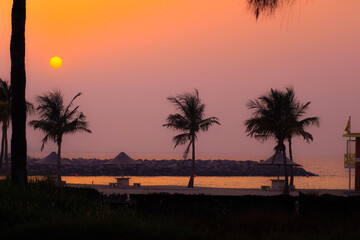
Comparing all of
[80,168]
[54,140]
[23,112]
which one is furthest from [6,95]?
[80,168]

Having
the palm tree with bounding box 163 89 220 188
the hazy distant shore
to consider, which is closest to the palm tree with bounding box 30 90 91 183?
the palm tree with bounding box 163 89 220 188

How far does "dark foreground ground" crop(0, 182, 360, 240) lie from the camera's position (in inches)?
505

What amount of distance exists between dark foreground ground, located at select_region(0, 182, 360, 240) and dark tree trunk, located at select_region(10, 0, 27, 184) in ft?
4.48

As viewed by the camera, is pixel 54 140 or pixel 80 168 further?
pixel 80 168

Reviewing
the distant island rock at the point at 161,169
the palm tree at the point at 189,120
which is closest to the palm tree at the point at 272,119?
the palm tree at the point at 189,120

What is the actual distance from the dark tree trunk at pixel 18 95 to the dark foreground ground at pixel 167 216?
136 centimetres

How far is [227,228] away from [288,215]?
8.65 feet

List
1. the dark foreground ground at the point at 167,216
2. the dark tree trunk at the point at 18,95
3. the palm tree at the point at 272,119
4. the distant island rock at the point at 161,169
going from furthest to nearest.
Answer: the distant island rock at the point at 161,169 < the palm tree at the point at 272,119 < the dark tree trunk at the point at 18,95 < the dark foreground ground at the point at 167,216

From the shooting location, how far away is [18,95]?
20.0 m

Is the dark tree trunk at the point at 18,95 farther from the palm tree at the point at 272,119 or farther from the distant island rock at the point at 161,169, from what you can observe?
the distant island rock at the point at 161,169

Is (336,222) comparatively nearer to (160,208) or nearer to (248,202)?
(248,202)

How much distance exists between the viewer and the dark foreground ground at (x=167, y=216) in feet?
42.1

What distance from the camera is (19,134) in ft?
65.2

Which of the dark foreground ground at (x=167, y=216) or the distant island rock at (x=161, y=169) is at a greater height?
the dark foreground ground at (x=167, y=216)
